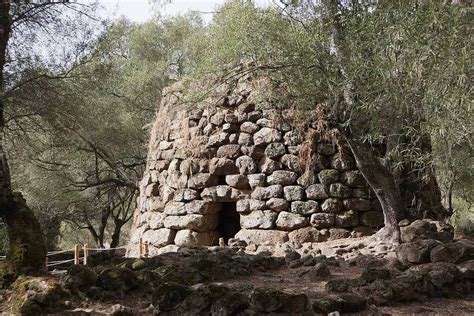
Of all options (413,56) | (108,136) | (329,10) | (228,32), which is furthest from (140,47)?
(413,56)

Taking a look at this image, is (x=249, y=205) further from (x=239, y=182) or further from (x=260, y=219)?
(x=239, y=182)

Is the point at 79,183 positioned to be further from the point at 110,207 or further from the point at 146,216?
the point at 146,216

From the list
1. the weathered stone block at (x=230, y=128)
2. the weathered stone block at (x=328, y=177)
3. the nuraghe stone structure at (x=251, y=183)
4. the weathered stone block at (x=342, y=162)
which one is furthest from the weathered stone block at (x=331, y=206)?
the weathered stone block at (x=230, y=128)

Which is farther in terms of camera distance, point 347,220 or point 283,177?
point 283,177

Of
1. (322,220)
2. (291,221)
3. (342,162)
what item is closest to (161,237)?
(291,221)

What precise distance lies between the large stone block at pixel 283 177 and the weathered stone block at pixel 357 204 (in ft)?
3.76

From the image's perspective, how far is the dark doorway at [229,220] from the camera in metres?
11.4

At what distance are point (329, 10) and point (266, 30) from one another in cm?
110

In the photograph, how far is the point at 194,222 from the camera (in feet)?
34.6

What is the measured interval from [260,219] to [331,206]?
144 centimetres

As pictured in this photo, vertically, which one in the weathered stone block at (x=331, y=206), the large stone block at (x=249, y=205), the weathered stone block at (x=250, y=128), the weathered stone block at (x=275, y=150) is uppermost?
the weathered stone block at (x=250, y=128)

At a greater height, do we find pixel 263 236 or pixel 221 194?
pixel 221 194

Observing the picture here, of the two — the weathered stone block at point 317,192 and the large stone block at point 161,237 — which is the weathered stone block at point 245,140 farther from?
the large stone block at point 161,237

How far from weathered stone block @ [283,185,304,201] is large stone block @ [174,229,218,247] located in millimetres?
1945
